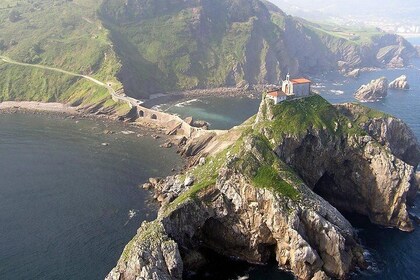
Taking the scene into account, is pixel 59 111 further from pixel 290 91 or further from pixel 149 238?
pixel 149 238

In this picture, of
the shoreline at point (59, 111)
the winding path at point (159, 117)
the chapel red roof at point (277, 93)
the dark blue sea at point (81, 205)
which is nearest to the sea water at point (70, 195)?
the dark blue sea at point (81, 205)

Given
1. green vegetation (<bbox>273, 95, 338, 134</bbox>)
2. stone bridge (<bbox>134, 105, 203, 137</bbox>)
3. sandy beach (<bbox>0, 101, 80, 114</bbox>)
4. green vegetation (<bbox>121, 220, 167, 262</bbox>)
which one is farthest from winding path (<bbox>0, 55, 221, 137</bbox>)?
green vegetation (<bbox>121, 220, 167, 262</bbox>)

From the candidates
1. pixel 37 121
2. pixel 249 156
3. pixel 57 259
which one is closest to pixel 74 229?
pixel 57 259

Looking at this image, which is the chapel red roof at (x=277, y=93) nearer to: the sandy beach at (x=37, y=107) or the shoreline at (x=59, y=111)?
the shoreline at (x=59, y=111)

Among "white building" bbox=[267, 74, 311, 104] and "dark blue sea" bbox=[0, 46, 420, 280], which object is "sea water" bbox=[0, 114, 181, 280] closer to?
"dark blue sea" bbox=[0, 46, 420, 280]

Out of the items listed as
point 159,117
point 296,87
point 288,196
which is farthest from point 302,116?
point 159,117

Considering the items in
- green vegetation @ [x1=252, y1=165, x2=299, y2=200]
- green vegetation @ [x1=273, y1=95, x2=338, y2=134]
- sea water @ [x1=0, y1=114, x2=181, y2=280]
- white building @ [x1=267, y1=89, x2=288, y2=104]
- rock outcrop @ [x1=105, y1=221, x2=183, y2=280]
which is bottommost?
sea water @ [x1=0, y1=114, x2=181, y2=280]

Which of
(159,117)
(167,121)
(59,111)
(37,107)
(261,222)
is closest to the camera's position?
(261,222)

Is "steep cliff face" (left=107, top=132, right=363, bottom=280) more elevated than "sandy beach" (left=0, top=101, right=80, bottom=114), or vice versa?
"steep cliff face" (left=107, top=132, right=363, bottom=280)
